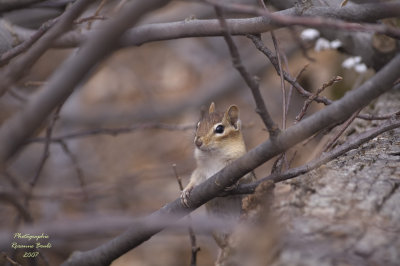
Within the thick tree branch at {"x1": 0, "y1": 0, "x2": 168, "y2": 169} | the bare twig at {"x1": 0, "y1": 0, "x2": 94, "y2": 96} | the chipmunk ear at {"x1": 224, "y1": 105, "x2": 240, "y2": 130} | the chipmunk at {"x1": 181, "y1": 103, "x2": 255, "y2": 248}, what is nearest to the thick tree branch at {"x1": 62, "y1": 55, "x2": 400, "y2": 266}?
the thick tree branch at {"x1": 0, "y1": 0, "x2": 168, "y2": 169}

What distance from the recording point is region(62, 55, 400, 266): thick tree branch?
1.30 m

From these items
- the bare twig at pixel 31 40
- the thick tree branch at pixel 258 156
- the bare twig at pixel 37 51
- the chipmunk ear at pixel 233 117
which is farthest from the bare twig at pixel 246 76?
the chipmunk ear at pixel 233 117

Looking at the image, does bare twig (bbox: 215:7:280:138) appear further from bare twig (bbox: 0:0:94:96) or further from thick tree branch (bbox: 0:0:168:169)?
bare twig (bbox: 0:0:94:96)

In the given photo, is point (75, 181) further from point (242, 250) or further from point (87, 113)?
point (242, 250)

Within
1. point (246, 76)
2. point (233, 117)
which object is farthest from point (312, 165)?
point (233, 117)

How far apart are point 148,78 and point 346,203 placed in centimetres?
601

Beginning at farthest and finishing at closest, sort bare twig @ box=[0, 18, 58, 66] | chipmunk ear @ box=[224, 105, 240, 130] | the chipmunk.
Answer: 1. chipmunk ear @ box=[224, 105, 240, 130]
2. the chipmunk
3. bare twig @ box=[0, 18, 58, 66]

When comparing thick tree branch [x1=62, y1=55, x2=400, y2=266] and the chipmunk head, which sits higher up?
thick tree branch [x1=62, y1=55, x2=400, y2=266]

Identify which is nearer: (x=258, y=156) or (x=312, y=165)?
(x=258, y=156)

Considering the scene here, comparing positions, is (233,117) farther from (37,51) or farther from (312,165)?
(37,51)

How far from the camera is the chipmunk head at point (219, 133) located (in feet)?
9.00

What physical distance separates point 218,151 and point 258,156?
4.01 ft

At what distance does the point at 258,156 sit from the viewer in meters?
1.54

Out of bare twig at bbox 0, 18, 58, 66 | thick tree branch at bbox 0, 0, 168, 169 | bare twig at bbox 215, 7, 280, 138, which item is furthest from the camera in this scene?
bare twig at bbox 0, 18, 58, 66
